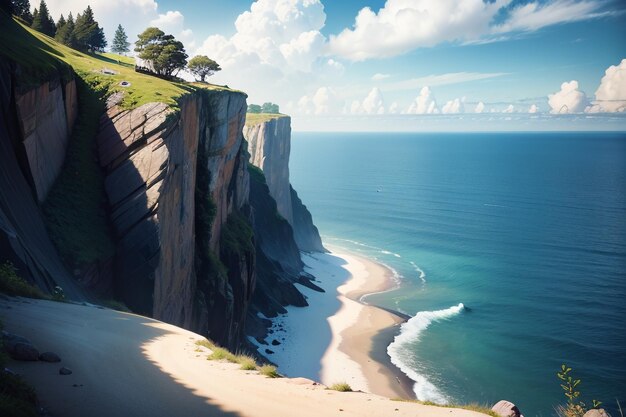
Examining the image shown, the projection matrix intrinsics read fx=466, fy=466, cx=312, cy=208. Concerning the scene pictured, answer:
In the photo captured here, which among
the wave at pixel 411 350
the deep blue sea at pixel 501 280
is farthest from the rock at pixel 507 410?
the deep blue sea at pixel 501 280

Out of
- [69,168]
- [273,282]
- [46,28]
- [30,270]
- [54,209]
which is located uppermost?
[46,28]

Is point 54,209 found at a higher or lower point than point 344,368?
higher

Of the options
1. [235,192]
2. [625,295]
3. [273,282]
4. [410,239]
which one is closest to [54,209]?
[235,192]

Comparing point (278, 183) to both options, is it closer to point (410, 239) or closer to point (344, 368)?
point (410, 239)

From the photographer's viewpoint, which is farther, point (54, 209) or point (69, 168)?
point (69, 168)

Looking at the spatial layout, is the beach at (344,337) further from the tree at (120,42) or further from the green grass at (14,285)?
the tree at (120,42)
